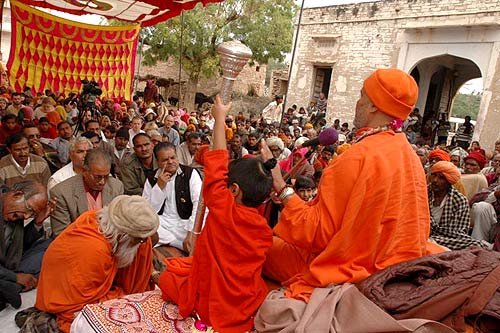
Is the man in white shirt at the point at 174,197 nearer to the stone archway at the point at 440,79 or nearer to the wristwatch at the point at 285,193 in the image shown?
the wristwatch at the point at 285,193

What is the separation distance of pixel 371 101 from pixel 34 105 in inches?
338

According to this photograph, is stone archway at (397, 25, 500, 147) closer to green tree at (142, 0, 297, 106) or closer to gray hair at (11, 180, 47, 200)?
green tree at (142, 0, 297, 106)

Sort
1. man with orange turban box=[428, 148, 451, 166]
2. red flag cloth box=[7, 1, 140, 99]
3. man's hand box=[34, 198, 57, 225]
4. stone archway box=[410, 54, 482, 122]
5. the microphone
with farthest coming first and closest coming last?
stone archway box=[410, 54, 482, 122] → red flag cloth box=[7, 1, 140, 99] → man with orange turban box=[428, 148, 451, 166] → man's hand box=[34, 198, 57, 225] → the microphone

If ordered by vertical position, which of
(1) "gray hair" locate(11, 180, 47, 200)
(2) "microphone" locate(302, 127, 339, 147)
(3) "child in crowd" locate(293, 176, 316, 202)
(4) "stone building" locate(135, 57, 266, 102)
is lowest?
(1) "gray hair" locate(11, 180, 47, 200)

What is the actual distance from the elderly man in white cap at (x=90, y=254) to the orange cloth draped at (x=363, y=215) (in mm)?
977

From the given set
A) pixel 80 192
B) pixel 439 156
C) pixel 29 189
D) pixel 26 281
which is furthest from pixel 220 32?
pixel 26 281

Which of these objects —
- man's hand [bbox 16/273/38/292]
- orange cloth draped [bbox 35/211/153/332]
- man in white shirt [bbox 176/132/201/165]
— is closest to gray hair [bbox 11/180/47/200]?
man's hand [bbox 16/273/38/292]

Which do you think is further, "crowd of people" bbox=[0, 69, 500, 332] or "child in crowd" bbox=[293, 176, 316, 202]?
"child in crowd" bbox=[293, 176, 316, 202]

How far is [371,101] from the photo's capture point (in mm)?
1759

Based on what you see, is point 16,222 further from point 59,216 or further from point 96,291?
point 96,291

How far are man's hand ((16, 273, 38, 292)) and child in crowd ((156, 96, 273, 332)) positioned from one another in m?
1.61

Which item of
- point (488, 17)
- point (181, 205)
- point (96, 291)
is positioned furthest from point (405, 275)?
point (488, 17)

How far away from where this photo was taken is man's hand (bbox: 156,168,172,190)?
3869 millimetres

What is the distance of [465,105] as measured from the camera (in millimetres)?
46969
